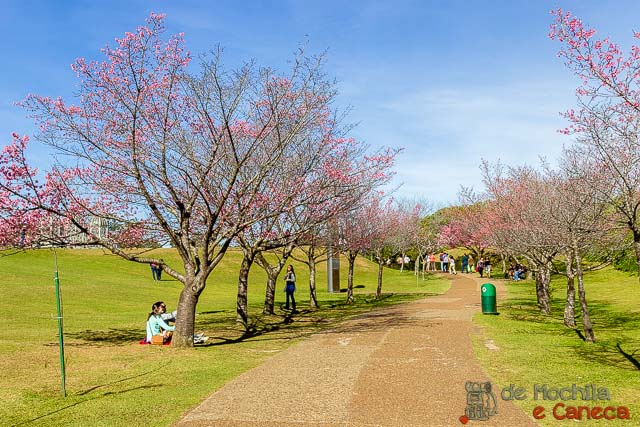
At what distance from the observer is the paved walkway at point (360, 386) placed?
742cm

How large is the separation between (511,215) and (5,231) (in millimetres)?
18923

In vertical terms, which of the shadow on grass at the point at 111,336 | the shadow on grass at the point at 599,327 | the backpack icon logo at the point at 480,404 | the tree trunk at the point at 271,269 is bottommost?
the shadow on grass at the point at 599,327

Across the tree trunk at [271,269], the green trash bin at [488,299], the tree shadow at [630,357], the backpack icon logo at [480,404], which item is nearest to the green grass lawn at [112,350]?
the tree trunk at [271,269]

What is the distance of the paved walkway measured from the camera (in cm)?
742

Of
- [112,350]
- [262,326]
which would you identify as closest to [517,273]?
[262,326]

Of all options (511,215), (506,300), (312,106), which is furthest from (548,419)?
(506,300)

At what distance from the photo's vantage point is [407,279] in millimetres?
50312

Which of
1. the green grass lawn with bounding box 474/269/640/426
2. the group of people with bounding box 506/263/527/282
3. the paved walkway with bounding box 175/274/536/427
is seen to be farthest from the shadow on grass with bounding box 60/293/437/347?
the group of people with bounding box 506/263/527/282

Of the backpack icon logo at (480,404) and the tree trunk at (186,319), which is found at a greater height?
the tree trunk at (186,319)

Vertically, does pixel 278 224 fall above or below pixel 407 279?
above

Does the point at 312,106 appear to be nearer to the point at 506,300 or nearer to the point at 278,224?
the point at 278,224

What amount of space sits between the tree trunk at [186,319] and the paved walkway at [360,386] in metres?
2.55

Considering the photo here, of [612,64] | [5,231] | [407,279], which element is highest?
[612,64]

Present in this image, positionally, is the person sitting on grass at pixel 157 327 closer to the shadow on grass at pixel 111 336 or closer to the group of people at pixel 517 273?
the shadow on grass at pixel 111 336
